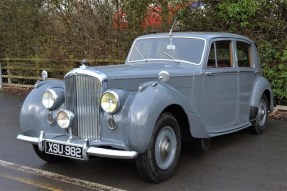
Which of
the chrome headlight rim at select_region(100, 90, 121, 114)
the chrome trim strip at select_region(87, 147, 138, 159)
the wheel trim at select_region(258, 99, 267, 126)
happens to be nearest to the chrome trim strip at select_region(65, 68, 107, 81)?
the chrome headlight rim at select_region(100, 90, 121, 114)

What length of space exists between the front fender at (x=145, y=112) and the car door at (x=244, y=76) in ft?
7.38

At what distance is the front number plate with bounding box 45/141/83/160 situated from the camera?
4481mm

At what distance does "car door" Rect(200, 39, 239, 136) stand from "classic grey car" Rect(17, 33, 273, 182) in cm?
1

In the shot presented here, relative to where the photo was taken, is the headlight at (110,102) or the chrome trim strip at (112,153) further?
the headlight at (110,102)

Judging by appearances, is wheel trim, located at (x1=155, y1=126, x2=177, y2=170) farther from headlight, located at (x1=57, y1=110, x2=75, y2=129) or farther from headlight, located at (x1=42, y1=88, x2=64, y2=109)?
headlight, located at (x1=42, y1=88, x2=64, y2=109)

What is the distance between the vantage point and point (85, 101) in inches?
187

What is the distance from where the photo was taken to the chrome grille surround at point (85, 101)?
4660 mm

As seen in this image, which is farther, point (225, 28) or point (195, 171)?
point (225, 28)

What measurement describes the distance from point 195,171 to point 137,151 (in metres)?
1.14

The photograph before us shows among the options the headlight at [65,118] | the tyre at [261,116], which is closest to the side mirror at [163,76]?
the headlight at [65,118]

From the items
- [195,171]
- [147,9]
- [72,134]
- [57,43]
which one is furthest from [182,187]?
[57,43]

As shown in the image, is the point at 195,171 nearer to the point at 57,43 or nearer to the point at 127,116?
the point at 127,116

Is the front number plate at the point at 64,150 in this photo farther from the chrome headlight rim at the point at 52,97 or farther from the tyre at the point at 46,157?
the tyre at the point at 46,157

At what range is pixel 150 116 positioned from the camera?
4.44 metres
